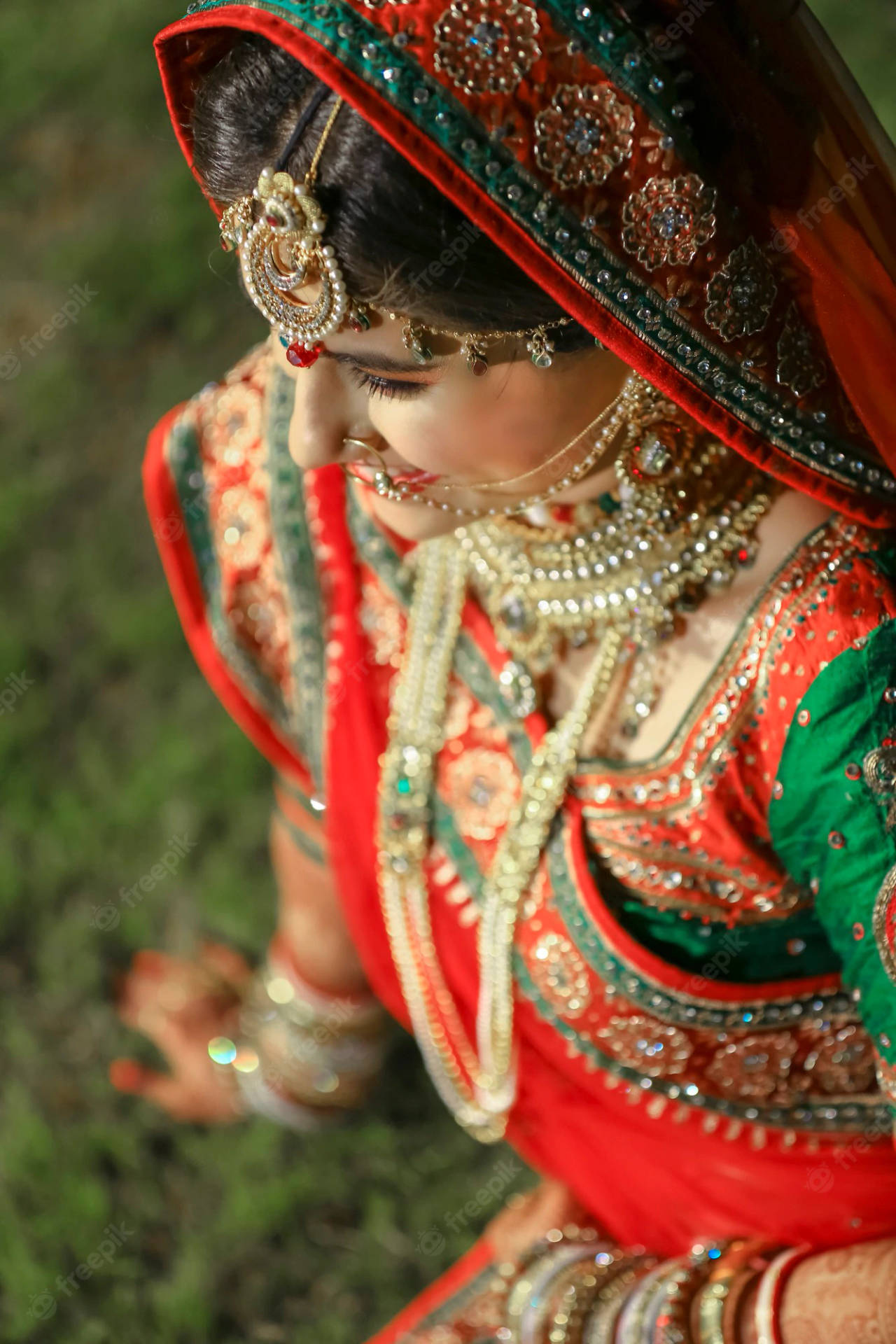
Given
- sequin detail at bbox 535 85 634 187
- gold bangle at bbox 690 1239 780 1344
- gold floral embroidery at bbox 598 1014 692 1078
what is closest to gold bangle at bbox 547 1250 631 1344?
gold bangle at bbox 690 1239 780 1344

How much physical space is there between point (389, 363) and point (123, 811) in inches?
57.6

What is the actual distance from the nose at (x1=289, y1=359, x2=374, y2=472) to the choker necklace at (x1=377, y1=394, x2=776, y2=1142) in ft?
0.66

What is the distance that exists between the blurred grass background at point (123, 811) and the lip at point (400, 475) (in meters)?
0.24

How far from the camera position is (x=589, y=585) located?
1.10m

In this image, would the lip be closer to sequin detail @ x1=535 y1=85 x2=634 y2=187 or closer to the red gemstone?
the red gemstone

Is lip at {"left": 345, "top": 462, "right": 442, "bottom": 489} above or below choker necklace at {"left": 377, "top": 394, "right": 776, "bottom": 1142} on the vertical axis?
above

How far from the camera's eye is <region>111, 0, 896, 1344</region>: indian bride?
2.65 ft

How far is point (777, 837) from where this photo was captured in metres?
1.00

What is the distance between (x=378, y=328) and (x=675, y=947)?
54cm

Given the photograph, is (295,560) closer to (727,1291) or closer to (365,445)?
(365,445)

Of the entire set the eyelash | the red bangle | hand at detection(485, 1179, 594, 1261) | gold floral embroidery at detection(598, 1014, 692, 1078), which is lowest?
hand at detection(485, 1179, 594, 1261)

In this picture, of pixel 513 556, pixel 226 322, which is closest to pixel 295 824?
pixel 513 556

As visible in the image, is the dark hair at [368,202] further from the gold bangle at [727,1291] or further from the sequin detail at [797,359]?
the gold bangle at [727,1291]

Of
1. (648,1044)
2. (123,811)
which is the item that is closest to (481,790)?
(648,1044)
